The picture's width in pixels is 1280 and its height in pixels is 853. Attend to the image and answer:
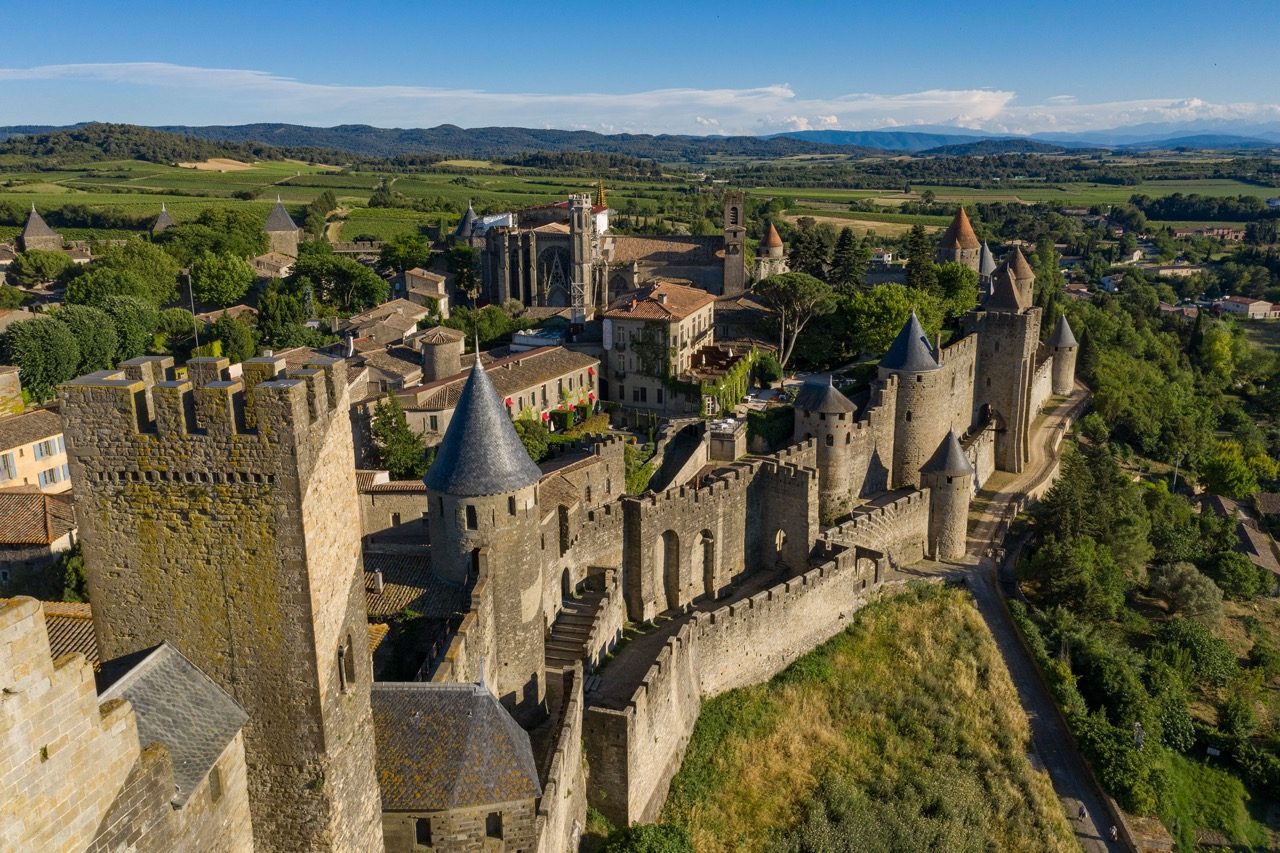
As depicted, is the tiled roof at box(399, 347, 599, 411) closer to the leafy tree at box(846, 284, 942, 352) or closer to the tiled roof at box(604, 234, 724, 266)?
the leafy tree at box(846, 284, 942, 352)

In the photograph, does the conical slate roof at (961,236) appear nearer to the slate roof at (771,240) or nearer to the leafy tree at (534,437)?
the slate roof at (771,240)

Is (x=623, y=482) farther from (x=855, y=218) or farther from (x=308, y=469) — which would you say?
(x=855, y=218)

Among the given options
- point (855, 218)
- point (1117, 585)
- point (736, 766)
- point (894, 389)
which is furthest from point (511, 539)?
point (855, 218)

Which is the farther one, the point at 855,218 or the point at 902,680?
the point at 855,218

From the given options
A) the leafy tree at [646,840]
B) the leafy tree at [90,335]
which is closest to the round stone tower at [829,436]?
the leafy tree at [646,840]

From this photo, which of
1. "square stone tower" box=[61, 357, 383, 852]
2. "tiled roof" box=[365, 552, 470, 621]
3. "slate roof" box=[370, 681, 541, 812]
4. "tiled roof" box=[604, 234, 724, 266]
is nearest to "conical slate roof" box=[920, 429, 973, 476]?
"tiled roof" box=[365, 552, 470, 621]
